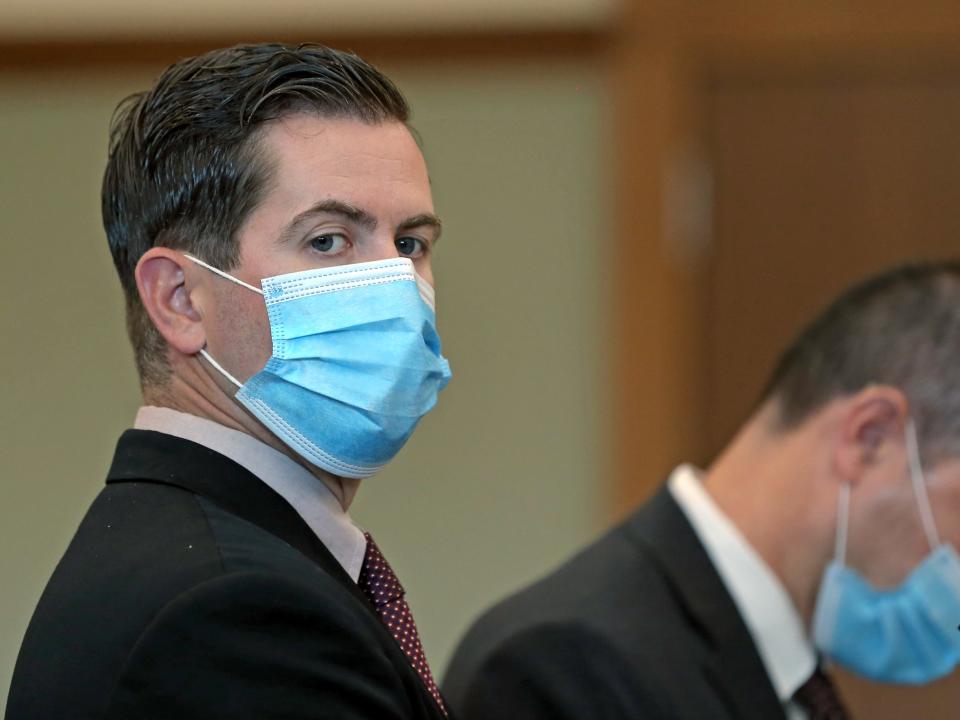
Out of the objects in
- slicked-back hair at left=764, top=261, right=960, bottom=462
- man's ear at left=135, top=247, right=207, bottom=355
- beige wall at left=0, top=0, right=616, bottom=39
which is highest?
beige wall at left=0, top=0, right=616, bottom=39

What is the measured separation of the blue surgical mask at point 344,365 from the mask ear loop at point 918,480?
90 centimetres

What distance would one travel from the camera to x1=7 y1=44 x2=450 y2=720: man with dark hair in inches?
48.5

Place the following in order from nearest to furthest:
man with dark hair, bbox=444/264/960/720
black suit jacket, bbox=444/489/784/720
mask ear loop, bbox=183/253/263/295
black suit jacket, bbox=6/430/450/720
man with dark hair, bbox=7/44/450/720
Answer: black suit jacket, bbox=6/430/450/720, man with dark hair, bbox=7/44/450/720, mask ear loop, bbox=183/253/263/295, black suit jacket, bbox=444/489/784/720, man with dark hair, bbox=444/264/960/720

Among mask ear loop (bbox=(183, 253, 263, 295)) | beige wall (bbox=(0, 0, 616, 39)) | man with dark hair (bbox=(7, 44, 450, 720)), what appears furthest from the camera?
beige wall (bbox=(0, 0, 616, 39))

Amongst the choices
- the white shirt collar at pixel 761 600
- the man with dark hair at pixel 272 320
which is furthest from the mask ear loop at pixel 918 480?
the man with dark hair at pixel 272 320

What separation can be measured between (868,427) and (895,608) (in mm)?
282

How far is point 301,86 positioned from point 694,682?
97 centimetres

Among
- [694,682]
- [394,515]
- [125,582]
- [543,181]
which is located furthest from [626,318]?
[125,582]

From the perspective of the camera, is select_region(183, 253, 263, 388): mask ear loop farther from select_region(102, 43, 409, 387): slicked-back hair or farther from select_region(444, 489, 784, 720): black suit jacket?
select_region(444, 489, 784, 720): black suit jacket

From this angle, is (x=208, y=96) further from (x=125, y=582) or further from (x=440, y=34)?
(x=440, y=34)

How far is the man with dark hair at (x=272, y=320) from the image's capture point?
1232mm

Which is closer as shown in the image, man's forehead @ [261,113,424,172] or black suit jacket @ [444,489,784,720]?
man's forehead @ [261,113,424,172]

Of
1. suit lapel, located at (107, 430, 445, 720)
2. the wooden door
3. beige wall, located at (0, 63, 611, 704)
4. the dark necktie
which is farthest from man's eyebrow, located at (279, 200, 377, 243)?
the wooden door

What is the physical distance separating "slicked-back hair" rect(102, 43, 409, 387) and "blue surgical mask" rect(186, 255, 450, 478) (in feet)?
0.19
